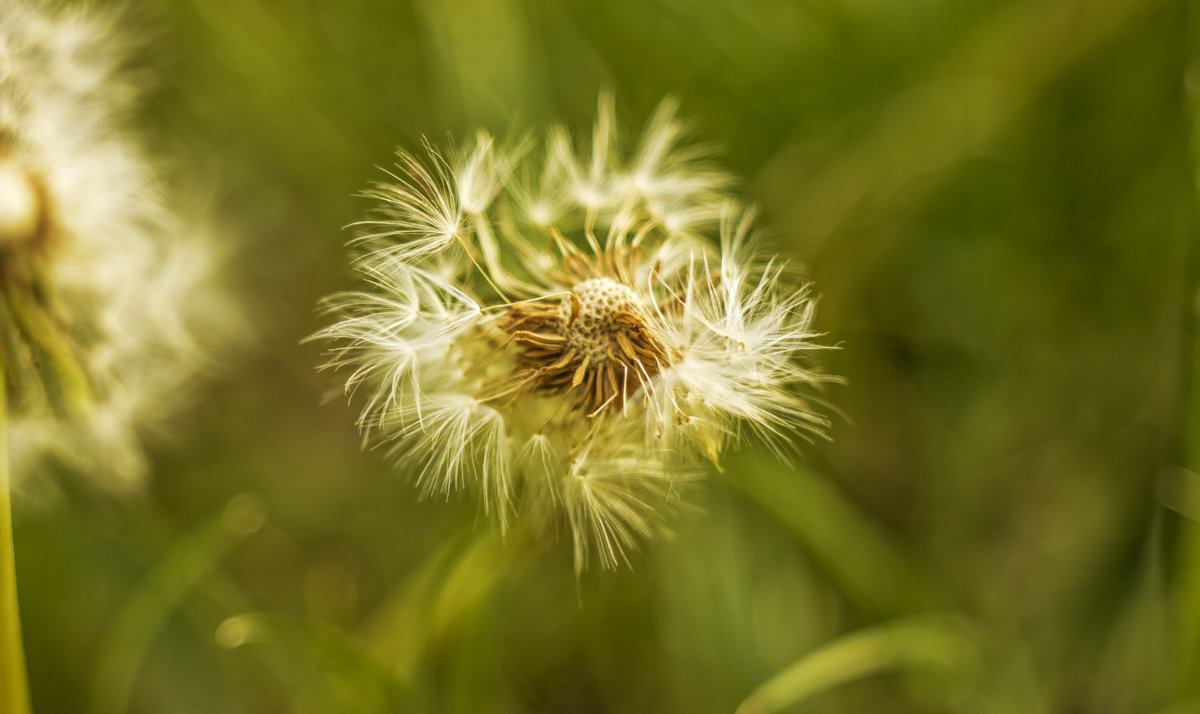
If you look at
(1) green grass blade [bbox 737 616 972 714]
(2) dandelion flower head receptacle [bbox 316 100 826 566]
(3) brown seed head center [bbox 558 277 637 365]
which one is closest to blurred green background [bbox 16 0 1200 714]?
(1) green grass blade [bbox 737 616 972 714]

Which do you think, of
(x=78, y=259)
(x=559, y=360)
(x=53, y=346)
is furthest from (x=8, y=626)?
(x=559, y=360)

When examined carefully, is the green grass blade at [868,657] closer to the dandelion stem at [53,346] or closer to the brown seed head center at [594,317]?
the brown seed head center at [594,317]

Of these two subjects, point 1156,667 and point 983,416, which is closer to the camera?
point 1156,667

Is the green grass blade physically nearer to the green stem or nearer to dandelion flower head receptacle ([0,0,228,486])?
the green stem

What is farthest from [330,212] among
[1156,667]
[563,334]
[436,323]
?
[1156,667]

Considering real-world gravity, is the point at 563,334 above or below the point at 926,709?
above

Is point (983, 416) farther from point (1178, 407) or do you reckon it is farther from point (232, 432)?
point (232, 432)

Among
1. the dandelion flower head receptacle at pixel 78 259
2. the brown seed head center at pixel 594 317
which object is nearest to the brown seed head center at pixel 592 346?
the brown seed head center at pixel 594 317
